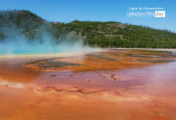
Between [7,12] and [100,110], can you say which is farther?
[7,12]

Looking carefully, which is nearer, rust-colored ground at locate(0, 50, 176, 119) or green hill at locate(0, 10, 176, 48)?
rust-colored ground at locate(0, 50, 176, 119)

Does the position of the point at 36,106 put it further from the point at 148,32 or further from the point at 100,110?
the point at 148,32

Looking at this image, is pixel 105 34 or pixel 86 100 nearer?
pixel 86 100

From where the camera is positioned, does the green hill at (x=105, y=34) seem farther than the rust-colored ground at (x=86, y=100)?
Yes

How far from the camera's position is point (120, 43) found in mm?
49312

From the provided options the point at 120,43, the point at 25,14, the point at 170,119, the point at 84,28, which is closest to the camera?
the point at 170,119

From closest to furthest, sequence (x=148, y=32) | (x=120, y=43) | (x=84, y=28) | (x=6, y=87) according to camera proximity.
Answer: (x=6, y=87) → (x=120, y=43) → (x=84, y=28) → (x=148, y=32)

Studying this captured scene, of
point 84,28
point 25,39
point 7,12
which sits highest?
point 7,12

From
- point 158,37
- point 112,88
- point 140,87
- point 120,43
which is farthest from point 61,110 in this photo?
point 158,37

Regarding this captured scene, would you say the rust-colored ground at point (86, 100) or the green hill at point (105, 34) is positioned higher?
the green hill at point (105, 34)

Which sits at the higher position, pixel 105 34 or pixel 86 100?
pixel 105 34

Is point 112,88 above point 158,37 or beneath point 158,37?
beneath

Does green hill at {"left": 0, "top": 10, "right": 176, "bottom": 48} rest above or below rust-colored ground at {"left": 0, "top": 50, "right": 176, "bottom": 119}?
above

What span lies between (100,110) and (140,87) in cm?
195
